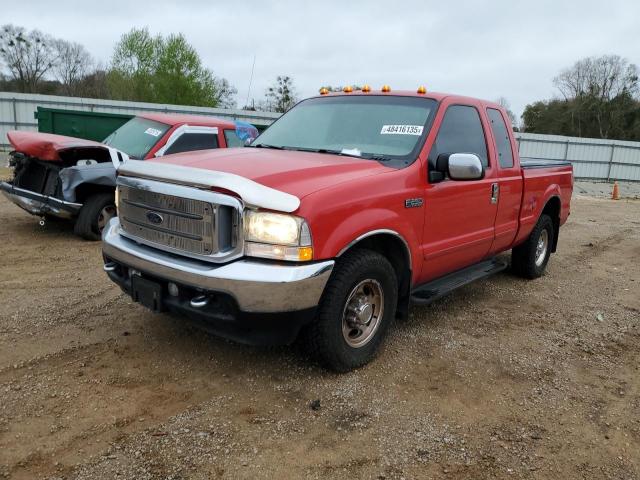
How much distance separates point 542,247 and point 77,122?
9033mm

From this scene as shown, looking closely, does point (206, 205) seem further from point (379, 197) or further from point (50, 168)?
point (50, 168)

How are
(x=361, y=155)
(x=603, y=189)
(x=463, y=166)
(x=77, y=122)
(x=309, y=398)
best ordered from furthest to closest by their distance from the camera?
(x=603, y=189), (x=77, y=122), (x=361, y=155), (x=463, y=166), (x=309, y=398)

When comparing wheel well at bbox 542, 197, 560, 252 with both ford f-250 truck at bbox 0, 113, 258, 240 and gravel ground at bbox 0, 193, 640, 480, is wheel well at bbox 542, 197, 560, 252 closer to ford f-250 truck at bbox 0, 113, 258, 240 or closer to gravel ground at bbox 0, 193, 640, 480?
gravel ground at bbox 0, 193, 640, 480

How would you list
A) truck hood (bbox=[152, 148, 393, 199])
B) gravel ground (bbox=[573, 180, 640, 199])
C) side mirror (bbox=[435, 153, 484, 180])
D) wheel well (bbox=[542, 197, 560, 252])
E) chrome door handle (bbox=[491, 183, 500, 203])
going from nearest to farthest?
1. truck hood (bbox=[152, 148, 393, 199])
2. side mirror (bbox=[435, 153, 484, 180])
3. chrome door handle (bbox=[491, 183, 500, 203])
4. wheel well (bbox=[542, 197, 560, 252])
5. gravel ground (bbox=[573, 180, 640, 199])

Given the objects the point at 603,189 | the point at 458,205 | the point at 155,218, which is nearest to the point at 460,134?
the point at 458,205

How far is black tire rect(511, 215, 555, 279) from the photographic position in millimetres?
5992

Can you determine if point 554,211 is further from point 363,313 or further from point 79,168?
point 79,168

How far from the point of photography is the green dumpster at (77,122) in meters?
10.3

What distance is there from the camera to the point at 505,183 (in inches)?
192

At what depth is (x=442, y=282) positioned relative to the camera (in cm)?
436

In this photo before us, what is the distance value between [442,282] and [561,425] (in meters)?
1.54

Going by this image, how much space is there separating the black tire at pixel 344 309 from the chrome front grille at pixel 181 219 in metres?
0.67

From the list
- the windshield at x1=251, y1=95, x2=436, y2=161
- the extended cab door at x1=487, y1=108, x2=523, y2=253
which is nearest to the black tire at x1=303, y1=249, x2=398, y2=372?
the windshield at x1=251, y1=95, x2=436, y2=161

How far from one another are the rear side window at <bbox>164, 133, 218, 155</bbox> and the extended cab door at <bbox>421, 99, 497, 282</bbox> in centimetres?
402
